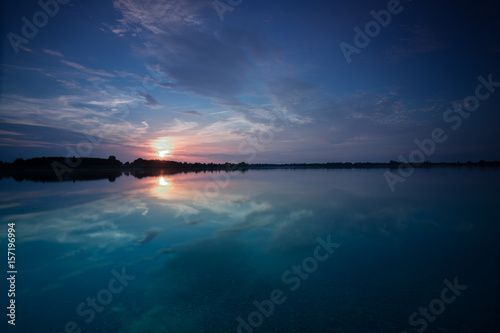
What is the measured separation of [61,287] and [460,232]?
20.7 metres

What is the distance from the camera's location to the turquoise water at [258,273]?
627 cm

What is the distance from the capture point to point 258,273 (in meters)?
9.02

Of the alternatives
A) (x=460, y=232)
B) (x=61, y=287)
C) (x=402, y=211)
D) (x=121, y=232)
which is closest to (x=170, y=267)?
(x=61, y=287)

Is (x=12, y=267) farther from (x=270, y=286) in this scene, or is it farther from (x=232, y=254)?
(x=270, y=286)

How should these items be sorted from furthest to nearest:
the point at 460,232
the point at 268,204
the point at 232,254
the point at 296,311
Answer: the point at 268,204
the point at 460,232
the point at 232,254
the point at 296,311

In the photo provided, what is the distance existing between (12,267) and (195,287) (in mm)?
8646

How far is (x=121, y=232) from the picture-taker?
46.9 feet

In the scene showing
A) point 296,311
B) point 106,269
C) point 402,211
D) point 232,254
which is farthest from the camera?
point 402,211

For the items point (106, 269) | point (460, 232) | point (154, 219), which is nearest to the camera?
point (106, 269)

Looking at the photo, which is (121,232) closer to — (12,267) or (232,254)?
(12,267)

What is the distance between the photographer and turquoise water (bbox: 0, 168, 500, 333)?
6.27 meters

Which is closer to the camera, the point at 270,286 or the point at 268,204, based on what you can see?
the point at 270,286

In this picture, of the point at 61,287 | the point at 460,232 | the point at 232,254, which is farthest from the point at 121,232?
the point at 460,232

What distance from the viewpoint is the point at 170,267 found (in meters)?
9.66
